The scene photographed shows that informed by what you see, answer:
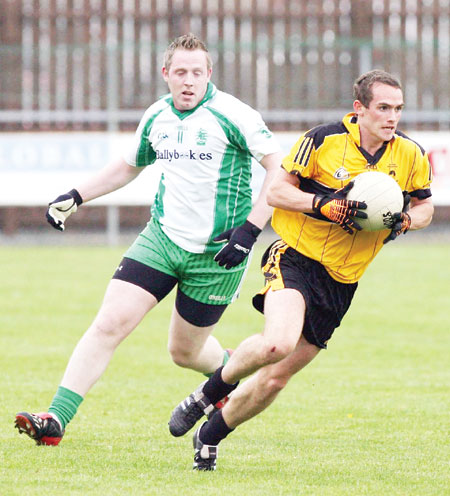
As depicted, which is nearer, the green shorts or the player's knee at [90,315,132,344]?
the player's knee at [90,315,132,344]

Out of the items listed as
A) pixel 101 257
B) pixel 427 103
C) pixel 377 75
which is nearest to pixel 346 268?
pixel 377 75

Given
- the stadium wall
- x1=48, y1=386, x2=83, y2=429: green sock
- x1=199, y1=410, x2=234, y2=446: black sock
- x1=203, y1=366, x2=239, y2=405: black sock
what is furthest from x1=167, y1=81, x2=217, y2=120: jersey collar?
the stadium wall

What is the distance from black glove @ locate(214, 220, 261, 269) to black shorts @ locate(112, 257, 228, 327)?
18.6 inches

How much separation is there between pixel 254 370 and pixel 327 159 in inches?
43.5

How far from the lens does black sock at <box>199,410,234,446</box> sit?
5746 mm

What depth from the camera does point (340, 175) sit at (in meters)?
5.93

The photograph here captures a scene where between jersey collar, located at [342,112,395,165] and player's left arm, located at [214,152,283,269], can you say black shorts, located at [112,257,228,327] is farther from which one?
jersey collar, located at [342,112,395,165]

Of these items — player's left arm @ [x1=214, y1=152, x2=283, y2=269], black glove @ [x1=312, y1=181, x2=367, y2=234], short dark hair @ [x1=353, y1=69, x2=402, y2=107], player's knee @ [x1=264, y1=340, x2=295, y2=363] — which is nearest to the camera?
player's knee @ [x1=264, y1=340, x2=295, y2=363]

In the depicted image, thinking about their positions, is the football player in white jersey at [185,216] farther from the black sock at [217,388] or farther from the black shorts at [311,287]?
the black sock at [217,388]

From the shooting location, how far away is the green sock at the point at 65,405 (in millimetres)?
6273

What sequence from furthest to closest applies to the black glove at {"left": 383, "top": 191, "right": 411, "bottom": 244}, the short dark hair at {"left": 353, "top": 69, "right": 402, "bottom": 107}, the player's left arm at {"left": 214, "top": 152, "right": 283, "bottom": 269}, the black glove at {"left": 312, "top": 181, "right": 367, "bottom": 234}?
the player's left arm at {"left": 214, "top": 152, "right": 283, "bottom": 269}
the short dark hair at {"left": 353, "top": 69, "right": 402, "bottom": 107}
the black glove at {"left": 383, "top": 191, "right": 411, "bottom": 244}
the black glove at {"left": 312, "top": 181, "right": 367, "bottom": 234}

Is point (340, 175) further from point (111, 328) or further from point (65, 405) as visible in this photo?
point (65, 405)

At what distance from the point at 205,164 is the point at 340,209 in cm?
113

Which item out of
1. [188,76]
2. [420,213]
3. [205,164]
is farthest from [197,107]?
[420,213]
